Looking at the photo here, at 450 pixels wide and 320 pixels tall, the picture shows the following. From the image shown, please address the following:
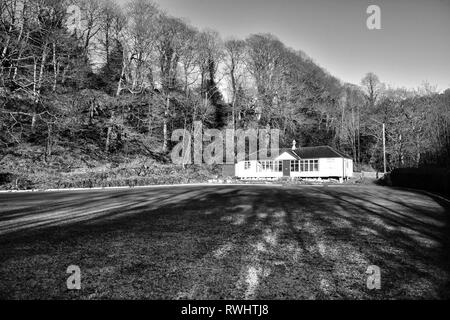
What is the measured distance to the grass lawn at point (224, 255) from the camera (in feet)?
12.6

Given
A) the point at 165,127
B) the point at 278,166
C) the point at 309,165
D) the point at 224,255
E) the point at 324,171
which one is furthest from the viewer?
the point at 278,166

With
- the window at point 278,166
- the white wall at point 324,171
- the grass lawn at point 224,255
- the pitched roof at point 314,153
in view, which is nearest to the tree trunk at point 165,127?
the white wall at point 324,171

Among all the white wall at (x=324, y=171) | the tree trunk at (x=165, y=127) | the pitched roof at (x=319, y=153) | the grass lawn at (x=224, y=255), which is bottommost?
the grass lawn at (x=224, y=255)

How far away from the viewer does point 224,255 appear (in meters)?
5.26

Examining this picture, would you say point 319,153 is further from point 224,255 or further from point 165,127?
point 224,255

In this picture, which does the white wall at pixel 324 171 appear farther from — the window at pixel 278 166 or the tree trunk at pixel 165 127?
the tree trunk at pixel 165 127

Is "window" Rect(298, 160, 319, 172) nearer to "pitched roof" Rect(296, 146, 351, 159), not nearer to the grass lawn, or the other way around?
"pitched roof" Rect(296, 146, 351, 159)

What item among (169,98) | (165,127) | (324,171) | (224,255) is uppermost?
(169,98)

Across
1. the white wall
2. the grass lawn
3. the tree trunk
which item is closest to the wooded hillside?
the tree trunk

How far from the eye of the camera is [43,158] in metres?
25.0

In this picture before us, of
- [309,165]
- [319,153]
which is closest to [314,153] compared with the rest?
[319,153]
